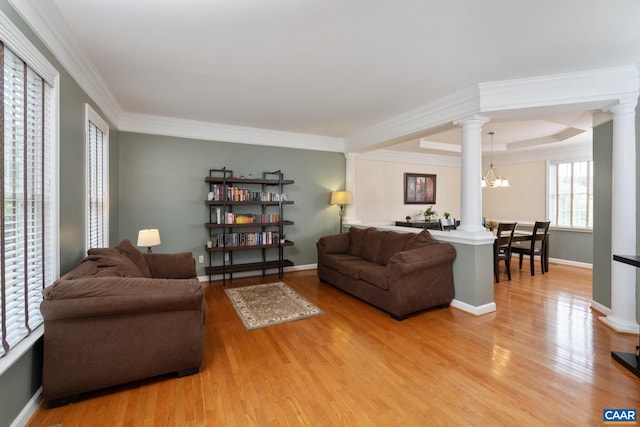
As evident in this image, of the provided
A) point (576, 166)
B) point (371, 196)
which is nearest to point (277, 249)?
point (371, 196)

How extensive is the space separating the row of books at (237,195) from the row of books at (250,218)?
0.84 feet

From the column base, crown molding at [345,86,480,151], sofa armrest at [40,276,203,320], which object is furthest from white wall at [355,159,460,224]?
sofa armrest at [40,276,203,320]

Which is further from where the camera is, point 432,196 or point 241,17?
point 432,196

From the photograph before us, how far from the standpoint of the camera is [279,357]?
8.08 feet

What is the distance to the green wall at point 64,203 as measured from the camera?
1605mm

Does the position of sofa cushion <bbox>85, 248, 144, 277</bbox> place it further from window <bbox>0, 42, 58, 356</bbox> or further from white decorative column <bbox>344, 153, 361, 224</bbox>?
white decorative column <bbox>344, 153, 361, 224</bbox>

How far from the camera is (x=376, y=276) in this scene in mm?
3484

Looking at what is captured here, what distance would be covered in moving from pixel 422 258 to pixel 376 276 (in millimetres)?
569

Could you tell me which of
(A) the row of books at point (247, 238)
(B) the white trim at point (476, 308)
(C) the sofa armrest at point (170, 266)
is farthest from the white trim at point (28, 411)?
(B) the white trim at point (476, 308)

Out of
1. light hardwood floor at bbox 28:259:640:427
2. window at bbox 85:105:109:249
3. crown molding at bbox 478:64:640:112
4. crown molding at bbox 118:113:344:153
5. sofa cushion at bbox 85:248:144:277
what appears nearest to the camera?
light hardwood floor at bbox 28:259:640:427

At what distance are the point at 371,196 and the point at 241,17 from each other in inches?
196

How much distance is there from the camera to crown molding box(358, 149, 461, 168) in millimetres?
6633

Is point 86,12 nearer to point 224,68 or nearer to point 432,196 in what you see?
point 224,68

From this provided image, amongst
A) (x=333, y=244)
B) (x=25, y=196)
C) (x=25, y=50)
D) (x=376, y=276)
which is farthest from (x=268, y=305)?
(x=25, y=50)
